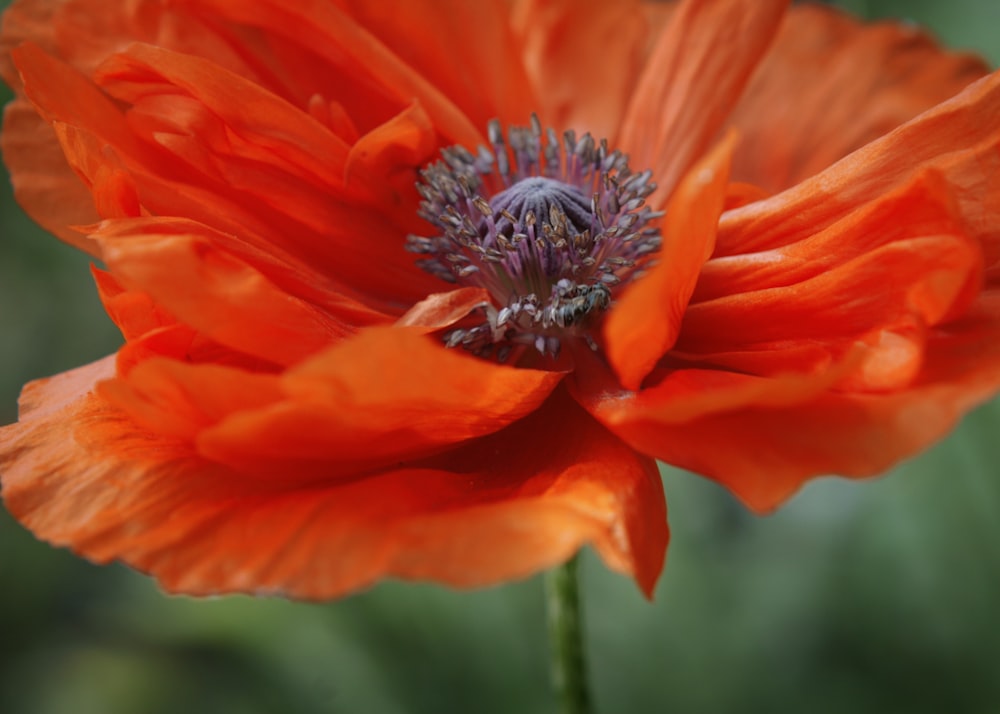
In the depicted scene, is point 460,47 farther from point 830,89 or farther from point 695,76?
point 830,89

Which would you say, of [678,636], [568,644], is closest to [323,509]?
[568,644]

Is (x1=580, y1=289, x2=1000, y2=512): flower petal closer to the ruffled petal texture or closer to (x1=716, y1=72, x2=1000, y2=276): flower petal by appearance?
the ruffled petal texture

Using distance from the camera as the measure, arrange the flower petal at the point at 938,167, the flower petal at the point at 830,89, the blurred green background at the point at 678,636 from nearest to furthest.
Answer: the flower petal at the point at 938,167 → the flower petal at the point at 830,89 → the blurred green background at the point at 678,636

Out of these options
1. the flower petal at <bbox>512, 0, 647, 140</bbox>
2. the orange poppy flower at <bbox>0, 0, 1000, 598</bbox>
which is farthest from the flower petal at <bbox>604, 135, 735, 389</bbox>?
the flower petal at <bbox>512, 0, 647, 140</bbox>

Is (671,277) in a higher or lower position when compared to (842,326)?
higher

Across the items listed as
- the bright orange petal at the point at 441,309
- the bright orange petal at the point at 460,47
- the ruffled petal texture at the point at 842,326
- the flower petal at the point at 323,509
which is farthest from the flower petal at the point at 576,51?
the flower petal at the point at 323,509

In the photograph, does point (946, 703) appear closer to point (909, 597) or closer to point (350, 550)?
point (909, 597)

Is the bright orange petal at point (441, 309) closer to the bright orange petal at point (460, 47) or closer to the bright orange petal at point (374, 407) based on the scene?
the bright orange petal at point (374, 407)

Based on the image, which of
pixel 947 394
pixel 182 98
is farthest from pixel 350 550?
pixel 182 98
